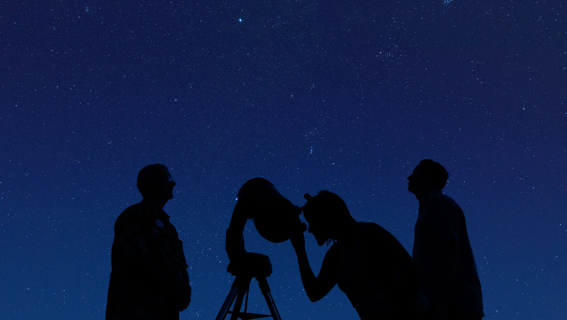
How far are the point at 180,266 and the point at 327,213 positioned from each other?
3.73 ft

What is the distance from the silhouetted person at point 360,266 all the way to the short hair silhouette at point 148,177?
1.20 metres

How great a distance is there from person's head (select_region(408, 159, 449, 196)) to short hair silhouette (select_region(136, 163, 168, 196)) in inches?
70.3

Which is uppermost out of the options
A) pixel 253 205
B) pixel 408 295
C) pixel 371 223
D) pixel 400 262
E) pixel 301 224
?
pixel 253 205

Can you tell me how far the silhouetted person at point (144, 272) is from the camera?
245 cm

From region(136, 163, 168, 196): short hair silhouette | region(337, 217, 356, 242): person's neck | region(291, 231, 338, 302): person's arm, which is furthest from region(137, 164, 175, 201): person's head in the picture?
region(337, 217, 356, 242): person's neck

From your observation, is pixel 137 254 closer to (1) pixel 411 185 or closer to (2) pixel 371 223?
(2) pixel 371 223

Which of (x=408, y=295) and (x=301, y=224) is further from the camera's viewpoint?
(x=301, y=224)

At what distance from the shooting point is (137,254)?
2486 mm

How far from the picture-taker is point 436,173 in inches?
115

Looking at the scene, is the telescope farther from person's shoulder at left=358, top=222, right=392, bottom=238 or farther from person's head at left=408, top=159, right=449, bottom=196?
person's head at left=408, top=159, right=449, bottom=196

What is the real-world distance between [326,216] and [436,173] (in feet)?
3.64

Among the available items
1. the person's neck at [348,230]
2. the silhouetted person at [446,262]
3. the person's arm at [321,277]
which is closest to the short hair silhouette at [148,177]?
the person's arm at [321,277]

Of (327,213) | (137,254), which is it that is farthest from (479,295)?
(137,254)

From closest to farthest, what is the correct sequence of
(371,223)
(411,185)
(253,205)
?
(371,223) → (253,205) → (411,185)
